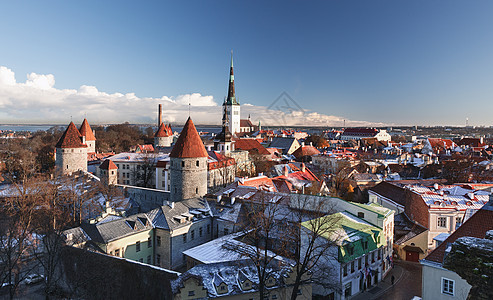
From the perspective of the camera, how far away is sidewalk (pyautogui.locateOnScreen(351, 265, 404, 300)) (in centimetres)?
1880

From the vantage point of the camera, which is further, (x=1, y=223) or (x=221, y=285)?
(x=1, y=223)

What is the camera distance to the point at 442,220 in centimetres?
2378

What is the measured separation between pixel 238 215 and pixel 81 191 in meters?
14.3

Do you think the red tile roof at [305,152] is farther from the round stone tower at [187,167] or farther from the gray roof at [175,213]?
the gray roof at [175,213]

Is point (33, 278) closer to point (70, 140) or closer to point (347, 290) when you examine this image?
point (347, 290)

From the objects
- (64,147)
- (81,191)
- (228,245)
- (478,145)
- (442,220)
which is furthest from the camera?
(478,145)

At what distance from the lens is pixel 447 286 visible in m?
13.9

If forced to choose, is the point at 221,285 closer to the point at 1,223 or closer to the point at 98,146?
the point at 1,223

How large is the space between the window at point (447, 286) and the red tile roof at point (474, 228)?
833mm

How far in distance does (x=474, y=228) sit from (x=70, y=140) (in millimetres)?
38899

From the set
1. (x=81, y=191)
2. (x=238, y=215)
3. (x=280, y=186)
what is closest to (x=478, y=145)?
(x=280, y=186)

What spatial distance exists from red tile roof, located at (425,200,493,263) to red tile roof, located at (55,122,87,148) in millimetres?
37194

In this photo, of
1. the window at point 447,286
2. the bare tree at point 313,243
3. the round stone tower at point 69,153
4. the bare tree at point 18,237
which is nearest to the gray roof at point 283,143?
the round stone tower at point 69,153

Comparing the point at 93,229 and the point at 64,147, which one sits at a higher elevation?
the point at 64,147
